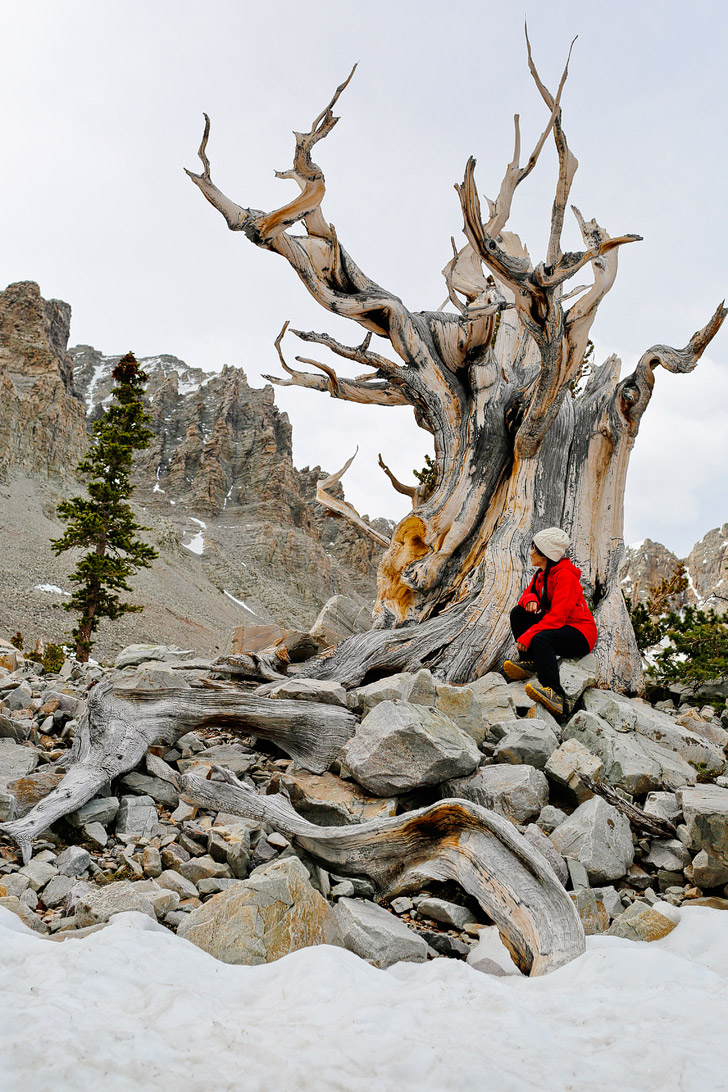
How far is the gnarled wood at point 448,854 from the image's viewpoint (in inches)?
106

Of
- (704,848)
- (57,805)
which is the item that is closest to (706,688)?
(704,848)

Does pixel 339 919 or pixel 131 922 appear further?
pixel 339 919

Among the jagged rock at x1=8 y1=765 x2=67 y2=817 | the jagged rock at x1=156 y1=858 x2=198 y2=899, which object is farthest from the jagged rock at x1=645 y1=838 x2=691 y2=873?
the jagged rock at x1=8 y1=765 x2=67 y2=817

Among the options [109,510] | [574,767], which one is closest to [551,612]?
[574,767]

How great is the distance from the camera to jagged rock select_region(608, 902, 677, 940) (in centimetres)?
267

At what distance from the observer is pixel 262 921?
7.66 ft

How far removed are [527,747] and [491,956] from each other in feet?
6.17

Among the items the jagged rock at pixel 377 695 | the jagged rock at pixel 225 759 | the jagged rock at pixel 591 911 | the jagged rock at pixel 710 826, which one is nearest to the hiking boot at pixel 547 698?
the jagged rock at pixel 377 695

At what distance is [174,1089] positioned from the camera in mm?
1405

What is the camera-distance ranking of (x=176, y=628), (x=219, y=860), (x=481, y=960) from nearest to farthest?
(x=481, y=960), (x=219, y=860), (x=176, y=628)

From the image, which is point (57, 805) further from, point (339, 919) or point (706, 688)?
point (706, 688)

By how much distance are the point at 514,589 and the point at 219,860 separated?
4.57 meters

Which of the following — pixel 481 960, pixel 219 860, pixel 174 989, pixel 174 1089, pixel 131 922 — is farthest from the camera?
pixel 219 860

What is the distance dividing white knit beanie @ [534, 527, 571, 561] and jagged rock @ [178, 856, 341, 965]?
4.20 m
